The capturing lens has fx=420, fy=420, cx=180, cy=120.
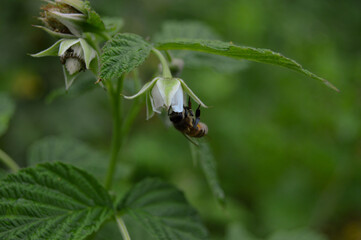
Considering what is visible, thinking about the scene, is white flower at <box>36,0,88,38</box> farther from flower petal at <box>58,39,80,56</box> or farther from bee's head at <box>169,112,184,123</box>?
bee's head at <box>169,112,184,123</box>

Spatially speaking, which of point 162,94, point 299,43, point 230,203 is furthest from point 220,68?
point 299,43

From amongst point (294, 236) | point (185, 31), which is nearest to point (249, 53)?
point (185, 31)

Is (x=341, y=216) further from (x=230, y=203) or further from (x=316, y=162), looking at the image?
(x=230, y=203)

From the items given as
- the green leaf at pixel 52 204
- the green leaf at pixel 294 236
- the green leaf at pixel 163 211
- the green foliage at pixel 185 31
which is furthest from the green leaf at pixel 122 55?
the green leaf at pixel 294 236

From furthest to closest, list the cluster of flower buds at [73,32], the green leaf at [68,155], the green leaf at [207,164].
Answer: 1. the green leaf at [68,155]
2. the green leaf at [207,164]
3. the cluster of flower buds at [73,32]

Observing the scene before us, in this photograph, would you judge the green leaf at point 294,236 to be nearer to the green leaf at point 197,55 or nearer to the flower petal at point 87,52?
the green leaf at point 197,55

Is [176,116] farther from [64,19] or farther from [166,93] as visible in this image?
[64,19]
